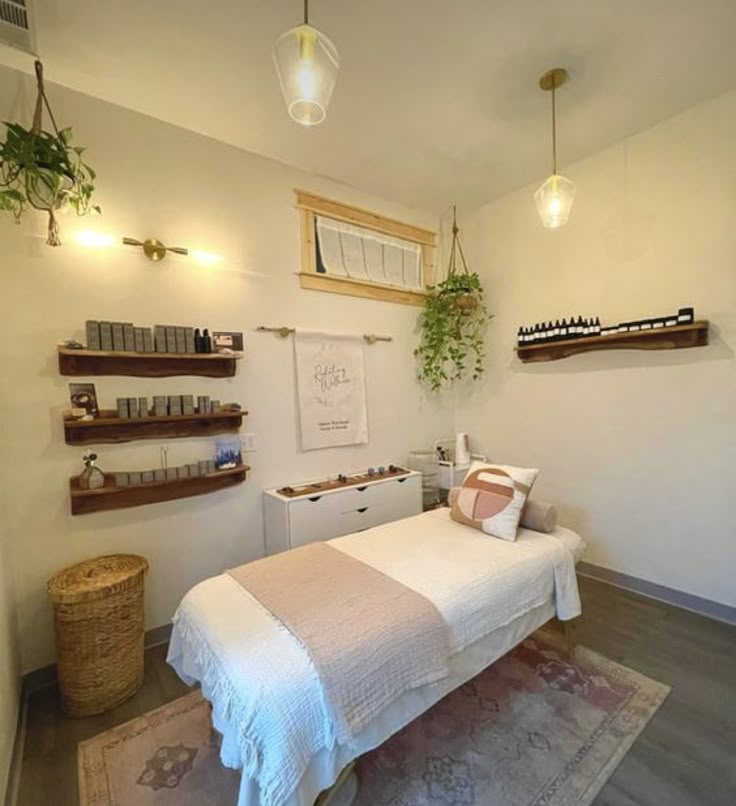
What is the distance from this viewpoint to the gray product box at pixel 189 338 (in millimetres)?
2398

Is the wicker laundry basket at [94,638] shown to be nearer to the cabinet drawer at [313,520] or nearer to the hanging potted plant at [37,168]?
the cabinet drawer at [313,520]

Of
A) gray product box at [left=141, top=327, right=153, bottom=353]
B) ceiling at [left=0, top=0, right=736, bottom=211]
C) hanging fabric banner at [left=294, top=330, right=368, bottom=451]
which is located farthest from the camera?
hanging fabric banner at [left=294, top=330, right=368, bottom=451]

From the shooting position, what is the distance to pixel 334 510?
2.74 meters

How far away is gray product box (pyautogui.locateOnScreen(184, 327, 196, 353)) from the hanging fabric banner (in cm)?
Result: 74

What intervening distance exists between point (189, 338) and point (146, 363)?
280 millimetres

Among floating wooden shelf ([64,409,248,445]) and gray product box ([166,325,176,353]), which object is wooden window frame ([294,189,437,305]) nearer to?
gray product box ([166,325,176,353])

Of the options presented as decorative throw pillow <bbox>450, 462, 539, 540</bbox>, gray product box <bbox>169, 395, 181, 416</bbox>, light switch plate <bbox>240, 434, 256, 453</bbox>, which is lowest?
decorative throw pillow <bbox>450, 462, 539, 540</bbox>

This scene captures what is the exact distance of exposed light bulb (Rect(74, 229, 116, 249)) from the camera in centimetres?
214

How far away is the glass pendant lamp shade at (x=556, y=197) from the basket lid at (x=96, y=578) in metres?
2.85

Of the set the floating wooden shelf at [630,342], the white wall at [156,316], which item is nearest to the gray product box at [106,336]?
the white wall at [156,316]

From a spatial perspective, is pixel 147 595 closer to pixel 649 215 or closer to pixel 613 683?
pixel 613 683

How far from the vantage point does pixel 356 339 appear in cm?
326

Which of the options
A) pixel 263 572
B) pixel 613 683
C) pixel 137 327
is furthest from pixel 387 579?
pixel 137 327

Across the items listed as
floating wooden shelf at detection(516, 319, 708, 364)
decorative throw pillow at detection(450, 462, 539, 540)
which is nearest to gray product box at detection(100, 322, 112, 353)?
decorative throw pillow at detection(450, 462, 539, 540)
